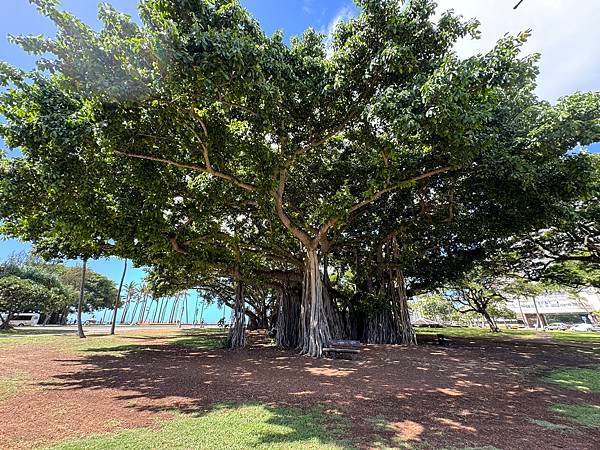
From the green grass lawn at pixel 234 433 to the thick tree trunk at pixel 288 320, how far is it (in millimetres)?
7596

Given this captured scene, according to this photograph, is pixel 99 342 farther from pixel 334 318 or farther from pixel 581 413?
pixel 581 413

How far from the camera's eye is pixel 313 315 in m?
9.41

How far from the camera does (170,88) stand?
538 centimetres

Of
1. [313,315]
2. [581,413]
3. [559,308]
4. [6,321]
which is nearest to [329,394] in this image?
[581,413]

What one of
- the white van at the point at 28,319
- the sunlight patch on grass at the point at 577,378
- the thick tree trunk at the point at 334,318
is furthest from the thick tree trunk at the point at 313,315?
the white van at the point at 28,319

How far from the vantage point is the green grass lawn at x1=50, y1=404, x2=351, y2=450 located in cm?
306

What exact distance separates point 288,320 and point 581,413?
29.0 ft

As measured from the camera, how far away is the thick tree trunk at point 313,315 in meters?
9.10

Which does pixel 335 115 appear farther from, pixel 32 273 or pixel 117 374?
pixel 32 273

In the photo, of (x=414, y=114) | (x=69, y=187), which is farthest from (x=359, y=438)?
(x=69, y=187)

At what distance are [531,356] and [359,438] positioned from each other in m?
8.40

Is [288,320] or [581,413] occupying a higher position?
[288,320]

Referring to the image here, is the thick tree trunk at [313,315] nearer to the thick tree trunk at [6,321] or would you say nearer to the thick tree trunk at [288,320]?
the thick tree trunk at [288,320]

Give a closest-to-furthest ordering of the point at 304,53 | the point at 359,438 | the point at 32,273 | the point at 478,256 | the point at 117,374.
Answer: the point at 359,438
the point at 117,374
the point at 304,53
the point at 478,256
the point at 32,273
